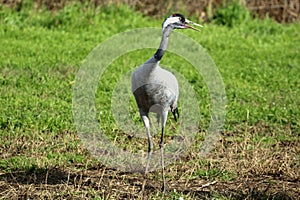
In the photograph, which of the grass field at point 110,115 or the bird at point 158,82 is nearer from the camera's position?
the bird at point 158,82

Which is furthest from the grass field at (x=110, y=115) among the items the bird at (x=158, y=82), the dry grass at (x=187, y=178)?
the bird at (x=158, y=82)

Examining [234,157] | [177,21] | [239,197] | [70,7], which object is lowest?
[239,197]

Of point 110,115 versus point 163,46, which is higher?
point 163,46

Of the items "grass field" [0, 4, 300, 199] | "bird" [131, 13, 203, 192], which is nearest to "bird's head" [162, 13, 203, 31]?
"bird" [131, 13, 203, 192]

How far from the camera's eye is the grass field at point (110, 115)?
240 inches

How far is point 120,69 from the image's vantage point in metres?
10.4

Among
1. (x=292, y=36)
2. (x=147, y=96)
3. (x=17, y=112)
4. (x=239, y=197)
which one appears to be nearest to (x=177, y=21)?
(x=147, y=96)

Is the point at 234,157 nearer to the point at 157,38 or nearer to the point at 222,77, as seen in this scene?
the point at 222,77

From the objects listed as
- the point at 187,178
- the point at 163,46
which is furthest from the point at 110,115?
the point at 163,46

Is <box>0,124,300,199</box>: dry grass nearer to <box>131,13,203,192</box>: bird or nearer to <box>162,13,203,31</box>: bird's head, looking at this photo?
<box>131,13,203,192</box>: bird

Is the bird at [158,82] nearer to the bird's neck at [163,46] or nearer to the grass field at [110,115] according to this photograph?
the bird's neck at [163,46]

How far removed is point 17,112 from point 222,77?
378 centimetres

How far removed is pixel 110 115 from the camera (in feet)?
27.0

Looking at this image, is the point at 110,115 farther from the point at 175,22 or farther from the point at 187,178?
the point at 175,22
